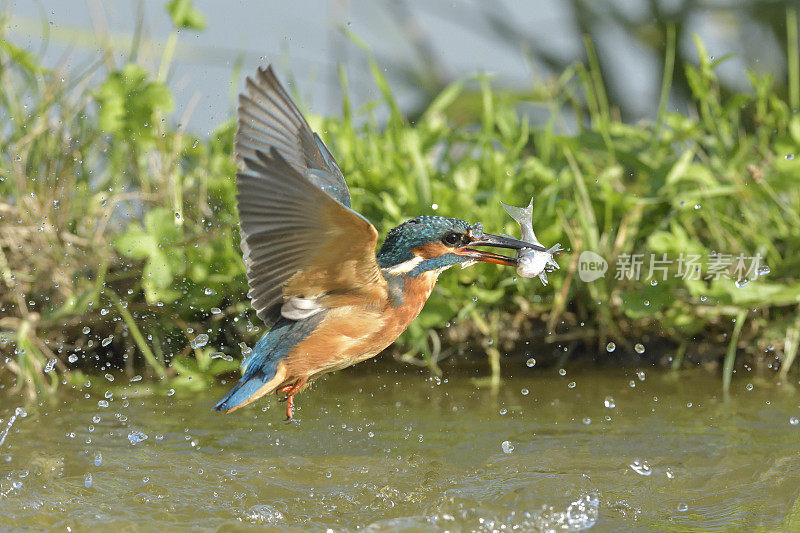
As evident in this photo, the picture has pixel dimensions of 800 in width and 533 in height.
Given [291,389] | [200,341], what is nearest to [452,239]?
[291,389]

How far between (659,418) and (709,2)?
342cm

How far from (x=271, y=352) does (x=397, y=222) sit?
1.22 meters

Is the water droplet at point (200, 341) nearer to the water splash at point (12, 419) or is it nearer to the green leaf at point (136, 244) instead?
the green leaf at point (136, 244)

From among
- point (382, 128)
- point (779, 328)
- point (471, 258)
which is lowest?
point (779, 328)

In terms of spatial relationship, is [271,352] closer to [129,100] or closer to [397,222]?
[397,222]

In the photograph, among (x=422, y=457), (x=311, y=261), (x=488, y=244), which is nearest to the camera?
(x=311, y=261)

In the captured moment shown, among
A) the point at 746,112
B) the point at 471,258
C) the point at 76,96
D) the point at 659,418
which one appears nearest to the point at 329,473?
the point at 471,258

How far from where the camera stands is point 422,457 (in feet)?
11.4

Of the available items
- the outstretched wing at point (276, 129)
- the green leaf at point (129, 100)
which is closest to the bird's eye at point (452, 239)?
the outstretched wing at point (276, 129)

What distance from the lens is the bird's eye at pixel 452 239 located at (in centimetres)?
297

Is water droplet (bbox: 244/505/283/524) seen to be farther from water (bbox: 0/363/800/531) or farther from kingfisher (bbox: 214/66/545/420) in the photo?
kingfisher (bbox: 214/66/545/420)

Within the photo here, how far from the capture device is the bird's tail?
291cm

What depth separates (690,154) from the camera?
444 centimetres

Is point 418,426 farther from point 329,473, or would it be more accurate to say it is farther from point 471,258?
point 471,258
